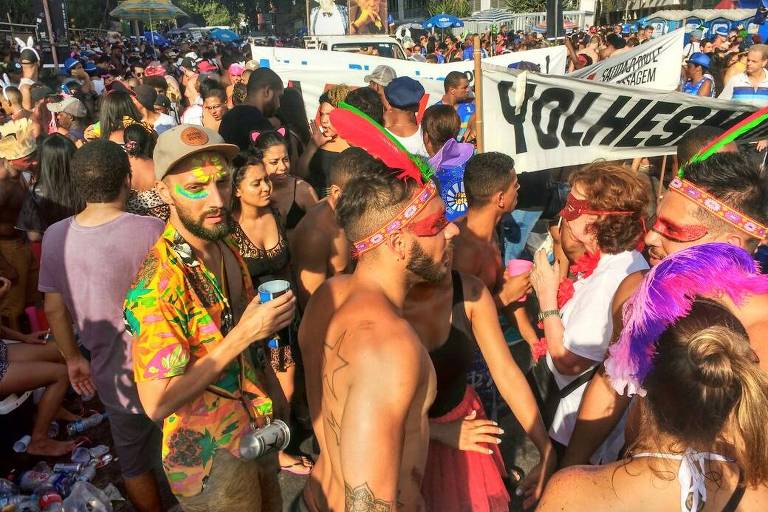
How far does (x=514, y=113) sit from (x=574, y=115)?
51 centimetres

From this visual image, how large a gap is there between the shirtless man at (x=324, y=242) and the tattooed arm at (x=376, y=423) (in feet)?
7.26

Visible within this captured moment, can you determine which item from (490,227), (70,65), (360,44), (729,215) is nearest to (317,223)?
(490,227)

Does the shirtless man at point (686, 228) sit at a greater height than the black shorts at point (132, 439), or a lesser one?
greater

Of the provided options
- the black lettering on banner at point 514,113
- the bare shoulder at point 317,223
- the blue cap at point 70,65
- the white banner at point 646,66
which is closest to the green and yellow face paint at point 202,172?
the bare shoulder at point 317,223

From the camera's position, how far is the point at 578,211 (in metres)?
3.00

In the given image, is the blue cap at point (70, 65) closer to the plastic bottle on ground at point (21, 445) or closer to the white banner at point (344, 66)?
the white banner at point (344, 66)

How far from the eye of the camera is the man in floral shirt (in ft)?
7.06

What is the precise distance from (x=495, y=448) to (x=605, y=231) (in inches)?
46.9

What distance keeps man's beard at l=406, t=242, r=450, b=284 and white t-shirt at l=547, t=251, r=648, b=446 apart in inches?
38.7

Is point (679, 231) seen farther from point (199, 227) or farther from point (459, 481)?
point (199, 227)

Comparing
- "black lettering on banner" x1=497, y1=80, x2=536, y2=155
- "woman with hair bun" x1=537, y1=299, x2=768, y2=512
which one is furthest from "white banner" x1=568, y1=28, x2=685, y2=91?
"woman with hair bun" x1=537, y1=299, x2=768, y2=512

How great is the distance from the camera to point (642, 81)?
6711 millimetres

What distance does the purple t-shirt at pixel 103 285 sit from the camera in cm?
297

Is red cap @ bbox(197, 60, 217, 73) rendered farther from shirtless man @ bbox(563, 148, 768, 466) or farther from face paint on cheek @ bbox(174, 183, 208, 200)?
shirtless man @ bbox(563, 148, 768, 466)
